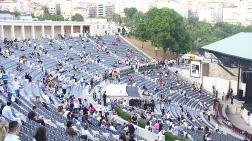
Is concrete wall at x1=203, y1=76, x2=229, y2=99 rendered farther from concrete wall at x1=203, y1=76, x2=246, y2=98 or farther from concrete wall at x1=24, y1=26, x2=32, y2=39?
concrete wall at x1=24, y1=26, x2=32, y2=39

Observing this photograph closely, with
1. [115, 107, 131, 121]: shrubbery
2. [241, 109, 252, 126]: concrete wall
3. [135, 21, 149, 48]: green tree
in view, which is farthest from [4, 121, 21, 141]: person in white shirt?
[135, 21, 149, 48]: green tree

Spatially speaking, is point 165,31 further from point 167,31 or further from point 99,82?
point 99,82

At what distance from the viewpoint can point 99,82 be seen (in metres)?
35.3

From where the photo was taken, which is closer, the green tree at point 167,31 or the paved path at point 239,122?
the paved path at point 239,122

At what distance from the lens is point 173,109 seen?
32.0 m

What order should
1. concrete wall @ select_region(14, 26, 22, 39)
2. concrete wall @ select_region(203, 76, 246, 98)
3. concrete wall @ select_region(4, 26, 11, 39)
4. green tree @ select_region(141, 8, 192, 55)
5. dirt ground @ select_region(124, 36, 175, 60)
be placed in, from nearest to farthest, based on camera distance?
concrete wall @ select_region(203, 76, 246, 98), concrete wall @ select_region(4, 26, 11, 39), green tree @ select_region(141, 8, 192, 55), concrete wall @ select_region(14, 26, 22, 39), dirt ground @ select_region(124, 36, 175, 60)

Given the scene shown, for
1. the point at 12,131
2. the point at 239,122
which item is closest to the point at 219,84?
the point at 239,122

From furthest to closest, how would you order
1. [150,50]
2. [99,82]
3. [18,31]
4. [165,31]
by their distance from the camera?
[150,50] < [18,31] < [165,31] < [99,82]

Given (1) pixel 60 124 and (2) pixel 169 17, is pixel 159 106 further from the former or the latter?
(2) pixel 169 17

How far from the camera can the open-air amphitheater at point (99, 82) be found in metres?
18.6

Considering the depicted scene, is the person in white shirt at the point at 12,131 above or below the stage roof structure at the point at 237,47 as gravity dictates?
above

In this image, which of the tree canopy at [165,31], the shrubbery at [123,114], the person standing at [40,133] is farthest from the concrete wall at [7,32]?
the person standing at [40,133]

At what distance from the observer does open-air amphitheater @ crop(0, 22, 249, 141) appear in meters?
18.6

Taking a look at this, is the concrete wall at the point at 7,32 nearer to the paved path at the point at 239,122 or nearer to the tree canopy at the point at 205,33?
the paved path at the point at 239,122
